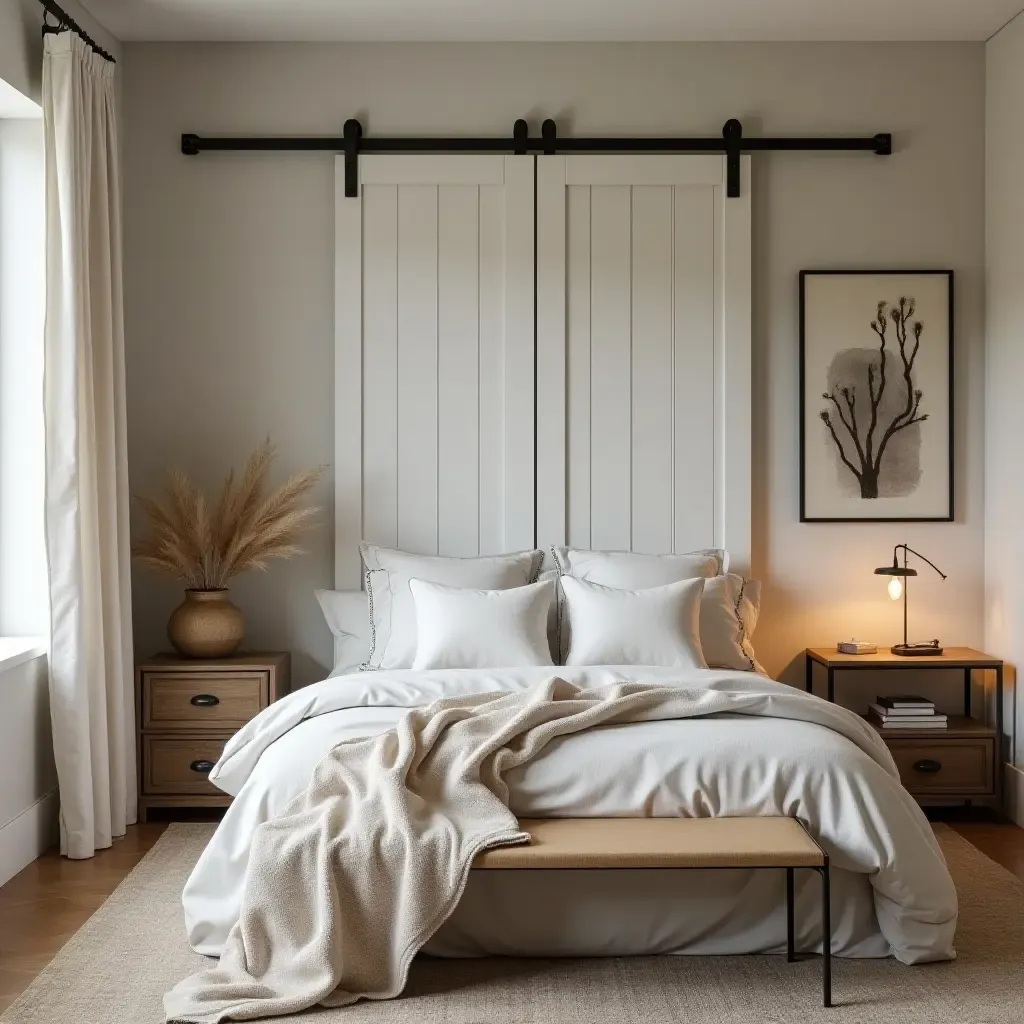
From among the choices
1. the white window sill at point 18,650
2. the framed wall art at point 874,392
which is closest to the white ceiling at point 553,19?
the framed wall art at point 874,392

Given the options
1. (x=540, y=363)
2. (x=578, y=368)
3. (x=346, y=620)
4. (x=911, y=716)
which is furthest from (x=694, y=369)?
(x=346, y=620)

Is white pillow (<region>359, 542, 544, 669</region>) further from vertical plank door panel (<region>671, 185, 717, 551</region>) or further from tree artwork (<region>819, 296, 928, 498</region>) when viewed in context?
tree artwork (<region>819, 296, 928, 498</region>)

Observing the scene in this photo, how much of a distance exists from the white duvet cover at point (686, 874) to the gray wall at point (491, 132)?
71.4 inches

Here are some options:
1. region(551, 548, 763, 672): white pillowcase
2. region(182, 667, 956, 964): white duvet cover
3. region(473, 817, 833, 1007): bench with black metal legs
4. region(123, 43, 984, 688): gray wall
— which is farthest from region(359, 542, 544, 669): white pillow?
region(473, 817, 833, 1007): bench with black metal legs

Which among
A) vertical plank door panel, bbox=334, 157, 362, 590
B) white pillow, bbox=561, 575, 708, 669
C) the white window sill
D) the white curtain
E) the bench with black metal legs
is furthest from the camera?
vertical plank door panel, bbox=334, 157, 362, 590

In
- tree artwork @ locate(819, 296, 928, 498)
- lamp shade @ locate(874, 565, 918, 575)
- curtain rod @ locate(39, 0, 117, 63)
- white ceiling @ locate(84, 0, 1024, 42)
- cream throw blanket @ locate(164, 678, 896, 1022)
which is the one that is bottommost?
cream throw blanket @ locate(164, 678, 896, 1022)

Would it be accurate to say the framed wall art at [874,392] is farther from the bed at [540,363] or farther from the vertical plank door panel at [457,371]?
the vertical plank door panel at [457,371]

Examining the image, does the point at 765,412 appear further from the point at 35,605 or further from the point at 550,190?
the point at 35,605

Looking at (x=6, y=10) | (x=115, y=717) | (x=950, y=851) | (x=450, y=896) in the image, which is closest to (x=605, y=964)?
(x=450, y=896)

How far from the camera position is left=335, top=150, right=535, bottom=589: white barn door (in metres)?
4.77

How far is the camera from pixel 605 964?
3049mm

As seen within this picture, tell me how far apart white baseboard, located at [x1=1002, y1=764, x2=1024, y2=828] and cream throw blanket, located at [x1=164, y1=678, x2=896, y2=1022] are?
2341 mm

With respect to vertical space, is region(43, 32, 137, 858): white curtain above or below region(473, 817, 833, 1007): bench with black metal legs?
above

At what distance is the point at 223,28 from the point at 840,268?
8.63 feet
